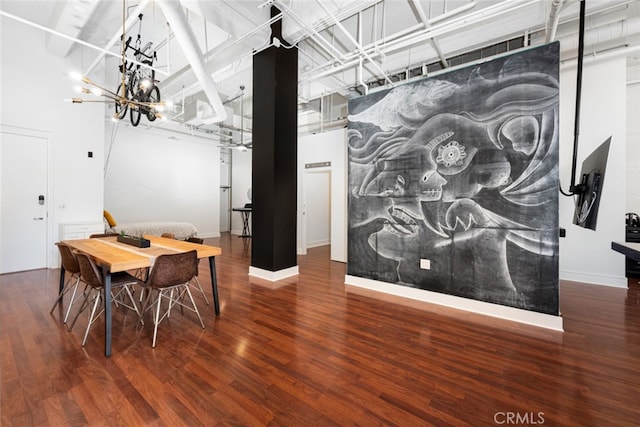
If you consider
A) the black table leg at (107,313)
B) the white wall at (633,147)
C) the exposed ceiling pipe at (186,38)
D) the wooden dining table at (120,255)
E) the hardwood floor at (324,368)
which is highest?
the exposed ceiling pipe at (186,38)

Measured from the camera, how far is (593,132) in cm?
450

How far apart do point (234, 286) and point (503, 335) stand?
3.69m

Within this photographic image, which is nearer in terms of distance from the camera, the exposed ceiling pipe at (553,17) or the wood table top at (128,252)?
the wood table top at (128,252)

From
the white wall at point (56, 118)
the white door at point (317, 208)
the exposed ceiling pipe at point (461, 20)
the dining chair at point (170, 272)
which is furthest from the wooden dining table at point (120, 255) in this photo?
the white door at point (317, 208)

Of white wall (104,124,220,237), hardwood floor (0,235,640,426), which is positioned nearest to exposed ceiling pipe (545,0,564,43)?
hardwood floor (0,235,640,426)

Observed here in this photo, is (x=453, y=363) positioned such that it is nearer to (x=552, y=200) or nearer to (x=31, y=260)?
(x=552, y=200)

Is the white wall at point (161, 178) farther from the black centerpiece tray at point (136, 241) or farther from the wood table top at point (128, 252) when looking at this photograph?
the black centerpiece tray at point (136, 241)

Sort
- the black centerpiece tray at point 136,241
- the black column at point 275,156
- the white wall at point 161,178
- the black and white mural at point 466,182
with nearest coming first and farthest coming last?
the black and white mural at point 466,182 → the black centerpiece tray at point 136,241 → the black column at point 275,156 → the white wall at point 161,178

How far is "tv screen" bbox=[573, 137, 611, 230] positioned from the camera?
212 centimetres

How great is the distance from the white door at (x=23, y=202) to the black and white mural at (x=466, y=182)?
20.3 feet

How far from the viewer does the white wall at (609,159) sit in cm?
436

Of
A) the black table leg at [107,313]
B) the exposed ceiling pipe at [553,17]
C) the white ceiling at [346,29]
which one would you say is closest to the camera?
the black table leg at [107,313]

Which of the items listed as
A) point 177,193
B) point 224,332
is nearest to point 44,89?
point 177,193

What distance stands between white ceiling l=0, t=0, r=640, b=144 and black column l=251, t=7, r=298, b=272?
11.9 inches
